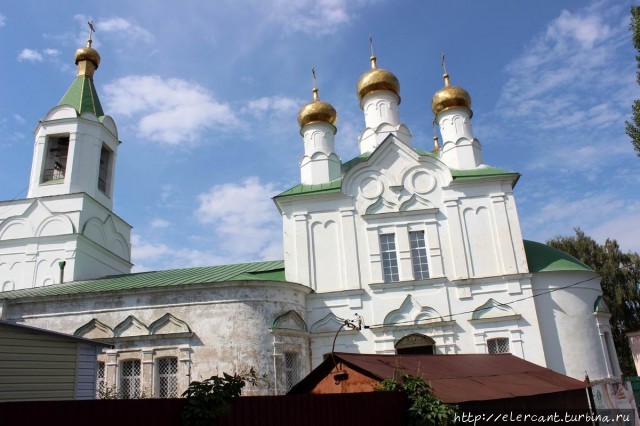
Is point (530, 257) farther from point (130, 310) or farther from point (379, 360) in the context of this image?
point (130, 310)

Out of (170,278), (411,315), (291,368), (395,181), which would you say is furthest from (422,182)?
(170,278)

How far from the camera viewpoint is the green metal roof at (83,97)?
70.5 ft

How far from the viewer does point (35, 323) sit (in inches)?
623

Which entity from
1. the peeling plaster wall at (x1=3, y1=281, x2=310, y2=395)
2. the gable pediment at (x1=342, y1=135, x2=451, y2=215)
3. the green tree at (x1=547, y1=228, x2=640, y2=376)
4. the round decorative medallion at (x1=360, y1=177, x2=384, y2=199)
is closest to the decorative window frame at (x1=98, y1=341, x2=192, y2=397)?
the peeling plaster wall at (x1=3, y1=281, x2=310, y2=395)

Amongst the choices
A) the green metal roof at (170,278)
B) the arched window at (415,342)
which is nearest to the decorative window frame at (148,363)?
A: the green metal roof at (170,278)

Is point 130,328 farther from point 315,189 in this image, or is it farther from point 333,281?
point 315,189

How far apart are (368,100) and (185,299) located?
1152 cm

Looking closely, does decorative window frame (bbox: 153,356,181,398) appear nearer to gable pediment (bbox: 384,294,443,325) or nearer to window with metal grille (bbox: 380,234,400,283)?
gable pediment (bbox: 384,294,443,325)

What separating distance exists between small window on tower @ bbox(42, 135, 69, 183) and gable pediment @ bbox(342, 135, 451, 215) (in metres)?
12.0

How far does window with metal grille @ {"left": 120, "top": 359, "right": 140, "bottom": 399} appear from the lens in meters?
15.0

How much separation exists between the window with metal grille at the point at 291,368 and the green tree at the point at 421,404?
7497mm

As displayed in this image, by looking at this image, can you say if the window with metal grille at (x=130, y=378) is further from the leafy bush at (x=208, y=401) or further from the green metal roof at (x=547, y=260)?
the green metal roof at (x=547, y=260)

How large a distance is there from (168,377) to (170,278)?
3.35 meters

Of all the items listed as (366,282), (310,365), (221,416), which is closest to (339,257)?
(366,282)
